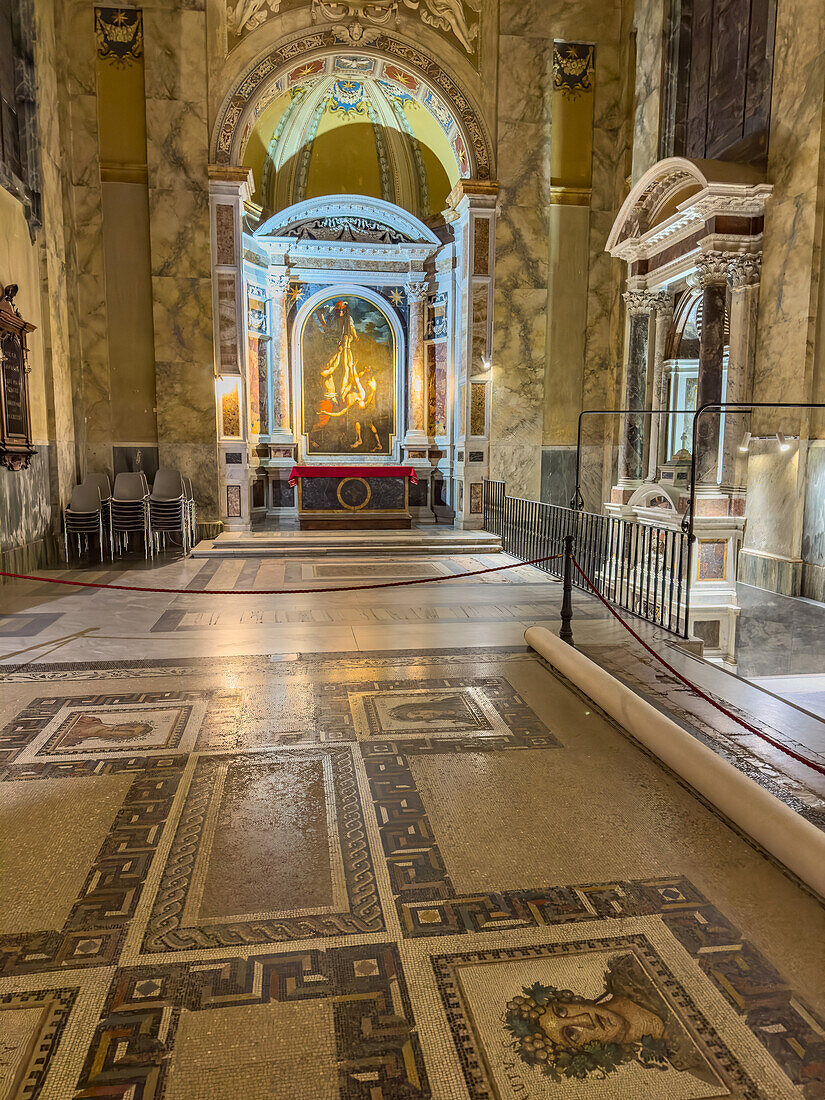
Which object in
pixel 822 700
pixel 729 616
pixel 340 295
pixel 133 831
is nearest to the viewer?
pixel 133 831

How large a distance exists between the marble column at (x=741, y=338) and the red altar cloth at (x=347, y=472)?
5.32m

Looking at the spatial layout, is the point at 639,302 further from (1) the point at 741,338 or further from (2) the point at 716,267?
(1) the point at 741,338

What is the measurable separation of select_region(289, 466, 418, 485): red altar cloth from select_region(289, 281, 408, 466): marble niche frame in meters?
2.45

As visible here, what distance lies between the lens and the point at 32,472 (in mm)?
9719

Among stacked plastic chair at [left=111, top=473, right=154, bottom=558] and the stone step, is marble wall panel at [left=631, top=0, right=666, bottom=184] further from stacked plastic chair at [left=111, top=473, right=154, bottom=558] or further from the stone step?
stacked plastic chair at [left=111, top=473, right=154, bottom=558]

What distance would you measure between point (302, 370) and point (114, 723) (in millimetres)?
11782

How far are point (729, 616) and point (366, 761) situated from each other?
19.2 feet

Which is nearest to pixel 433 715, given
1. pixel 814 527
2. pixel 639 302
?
pixel 814 527

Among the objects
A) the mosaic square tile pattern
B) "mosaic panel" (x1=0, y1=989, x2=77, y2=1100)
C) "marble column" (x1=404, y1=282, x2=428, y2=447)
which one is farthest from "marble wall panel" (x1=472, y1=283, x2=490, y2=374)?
"mosaic panel" (x1=0, y1=989, x2=77, y2=1100)

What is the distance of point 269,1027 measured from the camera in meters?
2.13

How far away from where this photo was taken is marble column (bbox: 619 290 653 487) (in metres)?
11.3

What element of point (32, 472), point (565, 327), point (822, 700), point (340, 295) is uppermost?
point (340, 295)

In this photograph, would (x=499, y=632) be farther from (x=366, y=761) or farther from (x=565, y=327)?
(x=565, y=327)

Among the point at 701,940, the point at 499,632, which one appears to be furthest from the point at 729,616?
the point at 701,940
